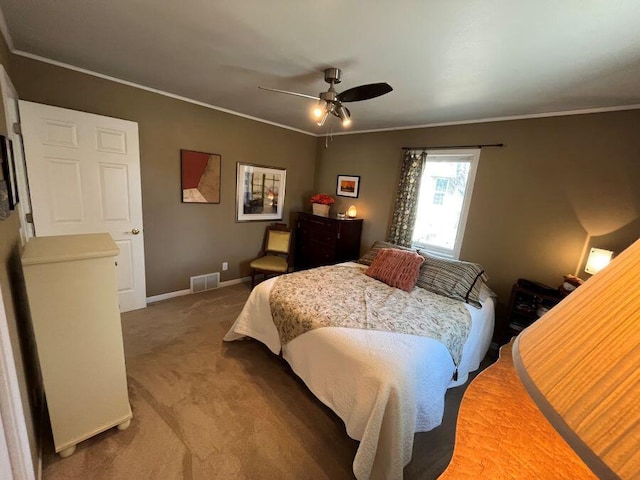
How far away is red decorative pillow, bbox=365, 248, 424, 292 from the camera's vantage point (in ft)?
8.45

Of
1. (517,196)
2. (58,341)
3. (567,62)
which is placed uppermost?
(567,62)

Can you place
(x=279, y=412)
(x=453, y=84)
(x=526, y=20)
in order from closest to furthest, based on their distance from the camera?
1. (x=526, y=20)
2. (x=279, y=412)
3. (x=453, y=84)

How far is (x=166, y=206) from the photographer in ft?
10.2

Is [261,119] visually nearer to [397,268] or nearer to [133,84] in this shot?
[133,84]

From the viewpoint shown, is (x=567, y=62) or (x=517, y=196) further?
(x=517, y=196)

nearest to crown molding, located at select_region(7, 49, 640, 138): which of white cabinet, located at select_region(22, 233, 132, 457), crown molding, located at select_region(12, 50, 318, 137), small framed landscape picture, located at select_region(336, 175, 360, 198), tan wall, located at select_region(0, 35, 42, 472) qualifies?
crown molding, located at select_region(12, 50, 318, 137)

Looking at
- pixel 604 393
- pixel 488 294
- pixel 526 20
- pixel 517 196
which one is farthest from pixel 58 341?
pixel 517 196

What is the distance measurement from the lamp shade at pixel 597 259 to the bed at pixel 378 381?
3.92 feet

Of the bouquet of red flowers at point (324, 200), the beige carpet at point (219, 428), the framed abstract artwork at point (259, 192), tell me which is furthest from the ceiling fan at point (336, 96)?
the beige carpet at point (219, 428)

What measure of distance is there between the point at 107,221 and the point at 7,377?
2275mm

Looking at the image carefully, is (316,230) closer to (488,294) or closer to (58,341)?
(488,294)

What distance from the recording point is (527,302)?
248cm

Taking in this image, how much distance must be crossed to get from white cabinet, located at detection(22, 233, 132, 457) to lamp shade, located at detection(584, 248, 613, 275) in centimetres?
345

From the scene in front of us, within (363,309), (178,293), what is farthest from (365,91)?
(178,293)
